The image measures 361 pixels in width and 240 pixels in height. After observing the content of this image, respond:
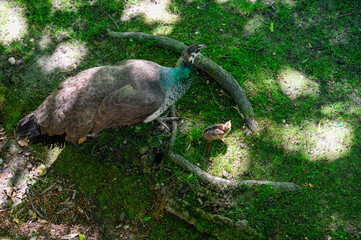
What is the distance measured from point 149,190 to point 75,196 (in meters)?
1.06

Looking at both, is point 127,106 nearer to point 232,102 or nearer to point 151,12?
point 232,102

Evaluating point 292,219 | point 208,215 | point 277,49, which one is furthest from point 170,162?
point 277,49

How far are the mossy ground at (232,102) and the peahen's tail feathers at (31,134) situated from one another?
356 mm

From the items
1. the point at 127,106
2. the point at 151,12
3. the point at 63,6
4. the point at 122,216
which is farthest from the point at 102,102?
the point at 63,6

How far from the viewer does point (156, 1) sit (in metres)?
A: 5.51

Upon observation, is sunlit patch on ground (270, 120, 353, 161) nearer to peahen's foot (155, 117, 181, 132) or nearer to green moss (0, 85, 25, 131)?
peahen's foot (155, 117, 181, 132)

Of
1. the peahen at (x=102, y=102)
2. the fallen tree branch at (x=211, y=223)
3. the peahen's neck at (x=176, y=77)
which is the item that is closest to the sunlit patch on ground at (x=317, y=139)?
the fallen tree branch at (x=211, y=223)

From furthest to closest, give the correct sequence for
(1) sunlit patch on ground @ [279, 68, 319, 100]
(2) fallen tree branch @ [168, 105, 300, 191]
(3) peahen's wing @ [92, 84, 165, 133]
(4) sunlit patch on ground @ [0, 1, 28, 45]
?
(4) sunlit patch on ground @ [0, 1, 28, 45]
(1) sunlit patch on ground @ [279, 68, 319, 100]
(2) fallen tree branch @ [168, 105, 300, 191]
(3) peahen's wing @ [92, 84, 165, 133]

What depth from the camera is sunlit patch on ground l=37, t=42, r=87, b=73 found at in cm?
466

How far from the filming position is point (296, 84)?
4.64 metres

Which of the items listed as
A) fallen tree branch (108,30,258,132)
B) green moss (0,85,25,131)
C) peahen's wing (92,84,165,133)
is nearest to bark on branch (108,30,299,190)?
fallen tree branch (108,30,258,132)

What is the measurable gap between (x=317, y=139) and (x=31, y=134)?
4323 mm

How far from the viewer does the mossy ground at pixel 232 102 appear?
358 cm

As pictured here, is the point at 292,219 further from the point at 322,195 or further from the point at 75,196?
Answer: the point at 75,196
